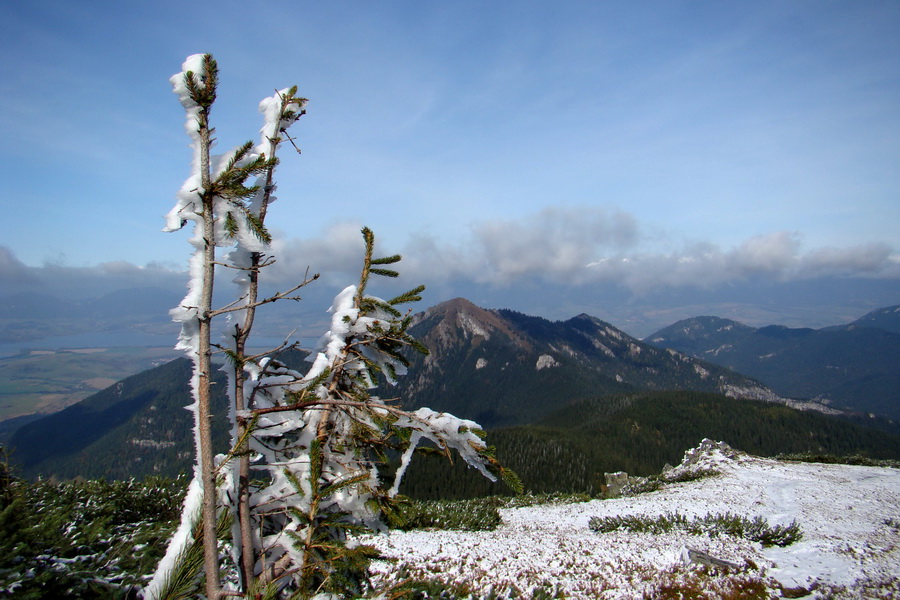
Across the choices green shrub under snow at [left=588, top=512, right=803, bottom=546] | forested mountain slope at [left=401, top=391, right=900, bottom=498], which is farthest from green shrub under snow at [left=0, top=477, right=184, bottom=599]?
forested mountain slope at [left=401, top=391, right=900, bottom=498]

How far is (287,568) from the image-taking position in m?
3.60

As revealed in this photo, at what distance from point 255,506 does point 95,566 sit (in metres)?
2.83

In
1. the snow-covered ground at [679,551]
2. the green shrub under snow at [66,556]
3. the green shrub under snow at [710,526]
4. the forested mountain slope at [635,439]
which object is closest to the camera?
the green shrub under snow at [66,556]

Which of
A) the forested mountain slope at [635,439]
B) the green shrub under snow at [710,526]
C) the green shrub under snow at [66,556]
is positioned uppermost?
the green shrub under snow at [66,556]

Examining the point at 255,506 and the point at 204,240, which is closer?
the point at 204,240

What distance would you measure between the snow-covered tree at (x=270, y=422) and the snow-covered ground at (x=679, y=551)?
6763mm

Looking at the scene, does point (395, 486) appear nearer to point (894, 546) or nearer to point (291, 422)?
point (291, 422)

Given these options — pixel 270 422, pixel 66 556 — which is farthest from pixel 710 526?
pixel 66 556

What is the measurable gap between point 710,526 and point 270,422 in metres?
19.1

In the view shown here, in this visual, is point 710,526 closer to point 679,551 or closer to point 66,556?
point 679,551

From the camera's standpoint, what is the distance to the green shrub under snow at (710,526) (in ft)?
48.4

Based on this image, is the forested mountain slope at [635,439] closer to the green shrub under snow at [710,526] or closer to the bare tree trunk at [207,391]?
the green shrub under snow at [710,526]

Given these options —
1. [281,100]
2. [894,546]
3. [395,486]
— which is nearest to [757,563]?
[894,546]

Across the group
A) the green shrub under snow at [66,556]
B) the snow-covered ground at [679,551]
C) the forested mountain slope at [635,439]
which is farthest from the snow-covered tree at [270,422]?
the forested mountain slope at [635,439]
